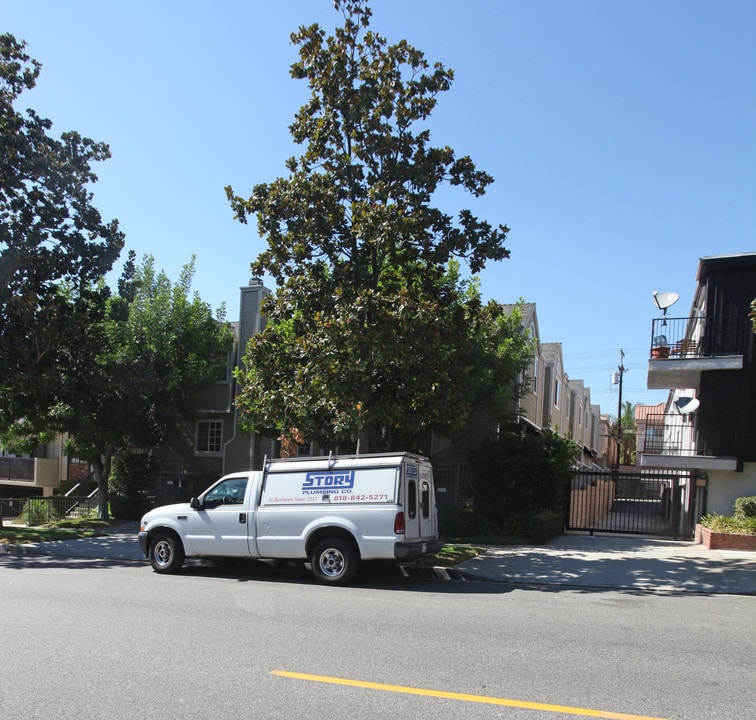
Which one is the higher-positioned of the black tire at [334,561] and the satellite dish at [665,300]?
the satellite dish at [665,300]

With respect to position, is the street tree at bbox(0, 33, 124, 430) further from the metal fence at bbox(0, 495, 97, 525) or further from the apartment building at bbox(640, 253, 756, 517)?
the apartment building at bbox(640, 253, 756, 517)

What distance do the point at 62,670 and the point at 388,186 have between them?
10859 mm

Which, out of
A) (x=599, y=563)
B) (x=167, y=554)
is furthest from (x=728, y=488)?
(x=167, y=554)

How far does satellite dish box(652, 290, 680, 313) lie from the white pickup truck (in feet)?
32.4

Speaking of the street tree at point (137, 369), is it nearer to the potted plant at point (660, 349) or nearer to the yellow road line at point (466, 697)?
the potted plant at point (660, 349)

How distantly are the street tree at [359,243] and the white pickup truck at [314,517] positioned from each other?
7.36 ft

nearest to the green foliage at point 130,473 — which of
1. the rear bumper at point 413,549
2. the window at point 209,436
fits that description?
the window at point 209,436

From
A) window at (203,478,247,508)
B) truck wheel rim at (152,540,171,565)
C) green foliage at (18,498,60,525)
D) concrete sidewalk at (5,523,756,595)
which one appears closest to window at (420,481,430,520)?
concrete sidewalk at (5,523,756,595)

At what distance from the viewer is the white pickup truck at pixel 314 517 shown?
10969 mm

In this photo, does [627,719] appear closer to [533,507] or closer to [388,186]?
[388,186]

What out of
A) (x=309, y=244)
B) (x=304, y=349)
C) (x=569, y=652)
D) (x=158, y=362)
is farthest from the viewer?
(x=158, y=362)

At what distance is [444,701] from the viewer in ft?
17.1

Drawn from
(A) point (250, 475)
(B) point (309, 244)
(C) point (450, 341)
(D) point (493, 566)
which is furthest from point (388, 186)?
(D) point (493, 566)

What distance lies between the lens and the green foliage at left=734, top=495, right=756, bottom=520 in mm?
15578
